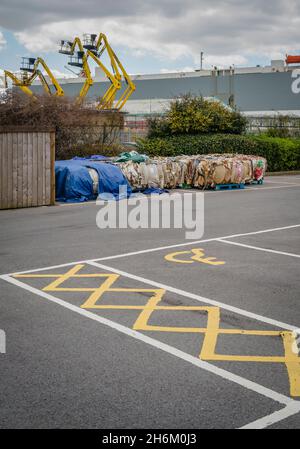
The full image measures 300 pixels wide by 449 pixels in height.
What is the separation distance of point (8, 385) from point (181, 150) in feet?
69.9

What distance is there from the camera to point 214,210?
1567cm

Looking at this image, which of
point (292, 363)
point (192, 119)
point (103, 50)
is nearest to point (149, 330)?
point (292, 363)

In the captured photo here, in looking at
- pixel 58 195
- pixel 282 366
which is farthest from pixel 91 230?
pixel 282 366

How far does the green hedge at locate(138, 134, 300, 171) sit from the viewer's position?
2531 cm

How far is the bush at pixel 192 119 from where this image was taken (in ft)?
87.1

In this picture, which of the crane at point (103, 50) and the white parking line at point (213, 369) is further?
the crane at point (103, 50)

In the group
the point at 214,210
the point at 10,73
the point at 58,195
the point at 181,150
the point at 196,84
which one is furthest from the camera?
the point at 196,84

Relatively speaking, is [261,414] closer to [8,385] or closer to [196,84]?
[8,385]

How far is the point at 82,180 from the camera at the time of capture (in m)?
17.7

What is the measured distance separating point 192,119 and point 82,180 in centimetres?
1036

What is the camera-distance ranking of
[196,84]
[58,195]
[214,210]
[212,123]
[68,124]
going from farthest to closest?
[196,84], [212,123], [68,124], [58,195], [214,210]

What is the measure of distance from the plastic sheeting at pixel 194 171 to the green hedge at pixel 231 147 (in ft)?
11.4

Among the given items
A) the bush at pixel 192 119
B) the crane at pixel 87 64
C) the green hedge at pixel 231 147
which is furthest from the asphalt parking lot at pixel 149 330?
the crane at pixel 87 64

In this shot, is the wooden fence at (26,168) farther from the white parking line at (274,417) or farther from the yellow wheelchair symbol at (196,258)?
the white parking line at (274,417)
